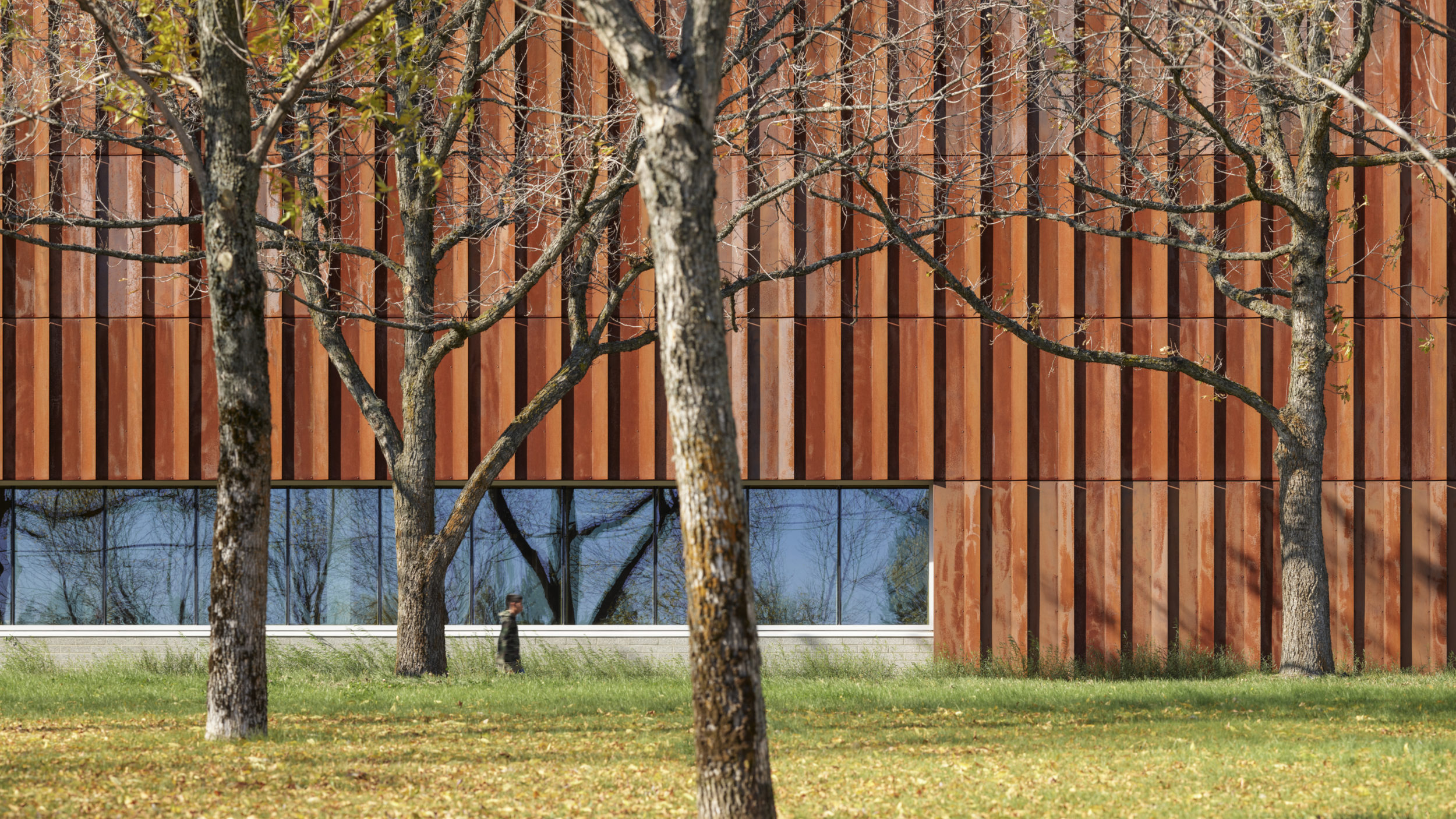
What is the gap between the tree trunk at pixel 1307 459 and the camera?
13.5m

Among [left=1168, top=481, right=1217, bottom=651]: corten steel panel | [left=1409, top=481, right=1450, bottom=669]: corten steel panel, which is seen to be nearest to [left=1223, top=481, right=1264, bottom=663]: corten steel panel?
[left=1168, top=481, right=1217, bottom=651]: corten steel panel

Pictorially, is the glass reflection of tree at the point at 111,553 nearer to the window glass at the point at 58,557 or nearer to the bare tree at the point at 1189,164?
the window glass at the point at 58,557

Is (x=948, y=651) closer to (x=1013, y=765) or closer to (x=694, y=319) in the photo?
(x=1013, y=765)

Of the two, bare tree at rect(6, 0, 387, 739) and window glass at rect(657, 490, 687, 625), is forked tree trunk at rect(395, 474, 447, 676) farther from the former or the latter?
bare tree at rect(6, 0, 387, 739)

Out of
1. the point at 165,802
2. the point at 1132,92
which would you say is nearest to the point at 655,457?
the point at 1132,92

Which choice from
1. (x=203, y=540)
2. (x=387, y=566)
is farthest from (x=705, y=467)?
(x=203, y=540)

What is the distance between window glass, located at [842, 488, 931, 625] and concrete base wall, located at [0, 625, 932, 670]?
0.30 meters

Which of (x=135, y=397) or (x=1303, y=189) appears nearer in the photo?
(x=1303, y=189)

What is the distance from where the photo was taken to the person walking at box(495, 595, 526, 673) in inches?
603

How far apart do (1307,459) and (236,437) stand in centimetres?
1100

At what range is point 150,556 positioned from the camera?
17.4 metres

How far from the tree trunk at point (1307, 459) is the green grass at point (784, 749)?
1.88ft

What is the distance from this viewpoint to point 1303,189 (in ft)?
45.1

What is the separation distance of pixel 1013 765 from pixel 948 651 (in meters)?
8.40
